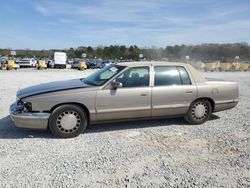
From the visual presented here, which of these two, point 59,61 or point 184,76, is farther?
point 59,61

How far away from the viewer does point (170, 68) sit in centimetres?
645

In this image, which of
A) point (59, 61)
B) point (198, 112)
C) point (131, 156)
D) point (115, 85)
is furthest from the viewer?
point (59, 61)

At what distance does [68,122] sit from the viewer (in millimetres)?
5555

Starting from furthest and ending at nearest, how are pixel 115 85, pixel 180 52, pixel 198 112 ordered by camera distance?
pixel 180 52
pixel 198 112
pixel 115 85

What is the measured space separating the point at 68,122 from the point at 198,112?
305 cm

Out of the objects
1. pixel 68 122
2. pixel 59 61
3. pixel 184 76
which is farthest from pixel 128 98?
pixel 59 61

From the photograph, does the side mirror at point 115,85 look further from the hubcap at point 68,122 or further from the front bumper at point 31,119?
the front bumper at point 31,119

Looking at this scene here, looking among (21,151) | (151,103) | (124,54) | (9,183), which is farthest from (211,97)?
(124,54)

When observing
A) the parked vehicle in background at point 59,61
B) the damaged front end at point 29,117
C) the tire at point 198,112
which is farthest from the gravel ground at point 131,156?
the parked vehicle in background at point 59,61

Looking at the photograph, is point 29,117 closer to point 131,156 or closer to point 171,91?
point 131,156

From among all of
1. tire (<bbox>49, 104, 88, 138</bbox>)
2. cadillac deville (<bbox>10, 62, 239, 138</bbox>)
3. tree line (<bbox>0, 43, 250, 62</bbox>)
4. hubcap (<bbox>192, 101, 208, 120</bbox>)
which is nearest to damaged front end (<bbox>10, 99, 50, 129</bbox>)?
cadillac deville (<bbox>10, 62, 239, 138</bbox>)

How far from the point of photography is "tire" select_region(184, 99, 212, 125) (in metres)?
6.60

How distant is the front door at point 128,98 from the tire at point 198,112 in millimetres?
1065

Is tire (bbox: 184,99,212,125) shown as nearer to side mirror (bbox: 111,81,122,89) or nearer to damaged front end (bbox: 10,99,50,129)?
side mirror (bbox: 111,81,122,89)
